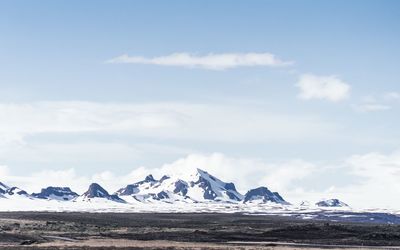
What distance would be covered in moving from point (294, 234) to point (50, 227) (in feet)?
135

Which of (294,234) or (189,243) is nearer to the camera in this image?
(189,243)

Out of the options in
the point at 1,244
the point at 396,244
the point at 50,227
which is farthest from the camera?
the point at 50,227

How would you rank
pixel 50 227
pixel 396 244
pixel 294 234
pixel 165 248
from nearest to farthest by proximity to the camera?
pixel 165 248, pixel 396 244, pixel 294 234, pixel 50 227

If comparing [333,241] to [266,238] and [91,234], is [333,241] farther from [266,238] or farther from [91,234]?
[91,234]

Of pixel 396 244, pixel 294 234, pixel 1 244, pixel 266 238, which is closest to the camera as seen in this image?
pixel 1 244

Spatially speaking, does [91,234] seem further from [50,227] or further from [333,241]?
[333,241]

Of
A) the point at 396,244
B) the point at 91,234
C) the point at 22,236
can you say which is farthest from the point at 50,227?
the point at 396,244

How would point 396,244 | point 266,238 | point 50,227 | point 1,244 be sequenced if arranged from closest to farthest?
point 1,244 → point 396,244 → point 266,238 → point 50,227

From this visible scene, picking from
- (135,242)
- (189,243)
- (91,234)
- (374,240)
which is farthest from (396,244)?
(91,234)

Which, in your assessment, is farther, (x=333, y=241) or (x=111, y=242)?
(x=333, y=241)

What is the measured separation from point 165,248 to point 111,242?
1162 centimetres

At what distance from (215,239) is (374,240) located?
22073 millimetres

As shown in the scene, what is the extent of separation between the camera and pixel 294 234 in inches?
4518

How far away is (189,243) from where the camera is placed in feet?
314
